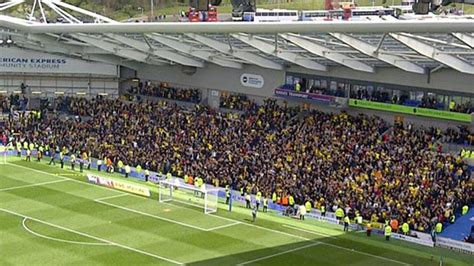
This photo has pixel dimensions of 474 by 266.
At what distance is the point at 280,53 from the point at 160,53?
38.5 feet

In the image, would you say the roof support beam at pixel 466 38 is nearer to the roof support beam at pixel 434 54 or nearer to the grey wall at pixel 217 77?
the roof support beam at pixel 434 54

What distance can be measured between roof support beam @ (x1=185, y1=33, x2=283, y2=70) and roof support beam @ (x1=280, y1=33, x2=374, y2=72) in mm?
6475

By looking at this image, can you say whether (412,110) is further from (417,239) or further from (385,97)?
(417,239)

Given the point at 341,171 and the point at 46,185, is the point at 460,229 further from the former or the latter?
the point at 46,185

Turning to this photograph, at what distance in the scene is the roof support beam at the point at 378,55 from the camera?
130 ft

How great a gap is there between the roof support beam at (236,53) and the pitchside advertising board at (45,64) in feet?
61.9

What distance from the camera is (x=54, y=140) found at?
185ft

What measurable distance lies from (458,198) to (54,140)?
99.5ft

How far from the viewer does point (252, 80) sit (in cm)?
5562

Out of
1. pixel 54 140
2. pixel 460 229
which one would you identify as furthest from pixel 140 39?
pixel 460 229

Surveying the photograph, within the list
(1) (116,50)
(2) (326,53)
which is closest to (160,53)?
(1) (116,50)

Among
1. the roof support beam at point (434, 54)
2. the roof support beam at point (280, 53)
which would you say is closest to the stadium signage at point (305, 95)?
the roof support beam at point (280, 53)

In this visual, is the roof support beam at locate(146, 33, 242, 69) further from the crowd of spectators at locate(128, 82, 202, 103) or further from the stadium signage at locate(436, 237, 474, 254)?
the stadium signage at locate(436, 237, 474, 254)

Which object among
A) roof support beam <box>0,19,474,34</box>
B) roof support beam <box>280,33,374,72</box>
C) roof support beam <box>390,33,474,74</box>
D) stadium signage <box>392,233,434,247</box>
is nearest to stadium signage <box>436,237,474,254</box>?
stadium signage <box>392,233,434,247</box>
